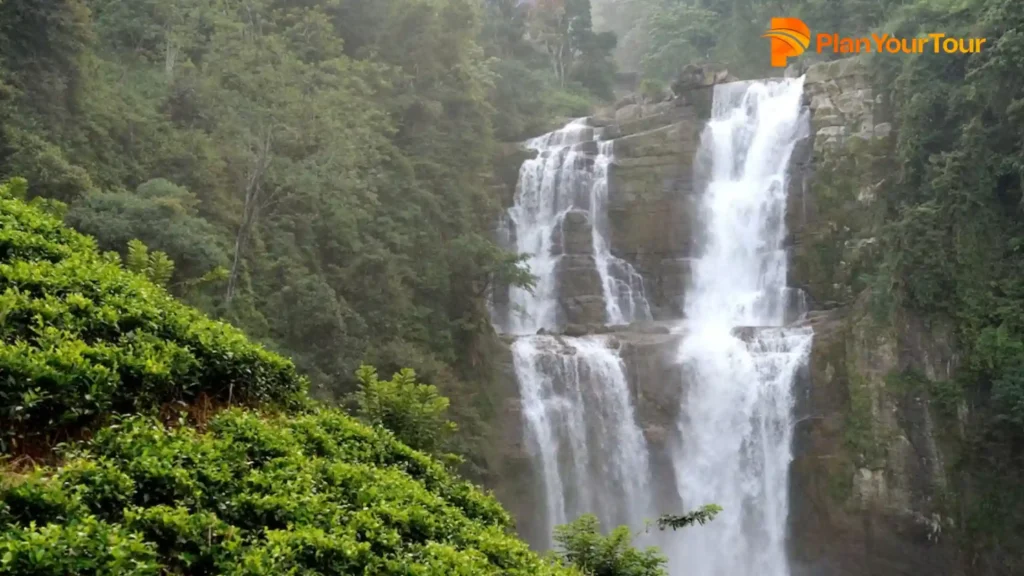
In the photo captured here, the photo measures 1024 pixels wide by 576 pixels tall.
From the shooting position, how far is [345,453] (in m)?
6.05

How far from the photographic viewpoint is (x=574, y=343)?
2291 centimetres

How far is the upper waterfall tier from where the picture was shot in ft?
88.4

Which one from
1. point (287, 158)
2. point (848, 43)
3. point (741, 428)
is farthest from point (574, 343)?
point (848, 43)

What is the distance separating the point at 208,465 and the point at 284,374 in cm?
208

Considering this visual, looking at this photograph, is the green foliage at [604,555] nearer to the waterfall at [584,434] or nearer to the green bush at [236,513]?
the green bush at [236,513]

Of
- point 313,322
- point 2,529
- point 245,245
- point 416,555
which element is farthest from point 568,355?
point 2,529

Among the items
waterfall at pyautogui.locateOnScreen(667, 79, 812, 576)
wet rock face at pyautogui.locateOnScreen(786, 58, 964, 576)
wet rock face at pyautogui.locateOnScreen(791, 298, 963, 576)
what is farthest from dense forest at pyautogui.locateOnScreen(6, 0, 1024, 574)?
waterfall at pyautogui.locateOnScreen(667, 79, 812, 576)

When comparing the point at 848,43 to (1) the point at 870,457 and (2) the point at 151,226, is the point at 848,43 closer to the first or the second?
(1) the point at 870,457

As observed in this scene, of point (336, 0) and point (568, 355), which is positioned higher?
point (336, 0)

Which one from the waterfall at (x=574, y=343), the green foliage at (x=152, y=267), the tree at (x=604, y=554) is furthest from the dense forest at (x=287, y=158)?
the tree at (x=604, y=554)

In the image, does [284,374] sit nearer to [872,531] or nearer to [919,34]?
[872,531]

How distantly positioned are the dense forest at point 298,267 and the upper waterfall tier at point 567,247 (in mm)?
1652

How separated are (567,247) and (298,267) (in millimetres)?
11733

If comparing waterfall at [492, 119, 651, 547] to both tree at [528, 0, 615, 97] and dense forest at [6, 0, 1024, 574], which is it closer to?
dense forest at [6, 0, 1024, 574]
